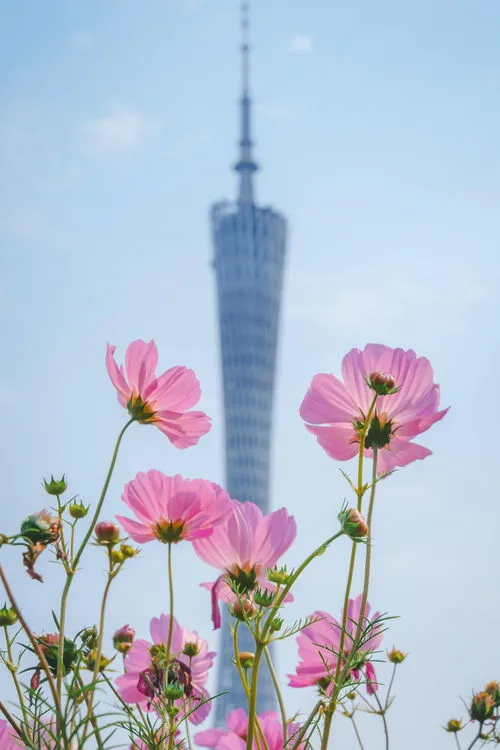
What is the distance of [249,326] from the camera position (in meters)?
47.9

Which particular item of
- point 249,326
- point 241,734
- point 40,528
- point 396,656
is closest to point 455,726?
point 396,656

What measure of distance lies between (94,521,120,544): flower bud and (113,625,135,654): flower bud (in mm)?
125

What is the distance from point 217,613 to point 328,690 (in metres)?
0.10

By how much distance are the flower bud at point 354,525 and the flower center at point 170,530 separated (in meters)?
0.15

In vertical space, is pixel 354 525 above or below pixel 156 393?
below

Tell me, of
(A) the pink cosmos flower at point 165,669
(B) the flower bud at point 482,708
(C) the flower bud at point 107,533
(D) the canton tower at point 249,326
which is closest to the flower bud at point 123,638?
(A) the pink cosmos flower at point 165,669

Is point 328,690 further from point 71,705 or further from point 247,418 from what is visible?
point 247,418

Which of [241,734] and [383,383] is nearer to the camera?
[383,383]

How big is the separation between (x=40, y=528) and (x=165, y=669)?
0.14m

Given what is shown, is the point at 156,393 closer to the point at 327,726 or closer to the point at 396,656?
the point at 327,726

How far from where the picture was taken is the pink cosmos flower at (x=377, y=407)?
2.51 feet

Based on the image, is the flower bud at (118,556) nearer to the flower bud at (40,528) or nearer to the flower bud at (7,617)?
the flower bud at (7,617)

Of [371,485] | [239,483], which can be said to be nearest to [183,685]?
[371,485]

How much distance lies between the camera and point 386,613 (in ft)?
2.36
